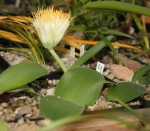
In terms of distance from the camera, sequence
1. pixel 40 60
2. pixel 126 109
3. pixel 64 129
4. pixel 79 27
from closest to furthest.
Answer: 1. pixel 64 129
2. pixel 126 109
3. pixel 40 60
4. pixel 79 27

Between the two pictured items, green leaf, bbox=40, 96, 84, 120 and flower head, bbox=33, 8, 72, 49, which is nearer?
green leaf, bbox=40, 96, 84, 120

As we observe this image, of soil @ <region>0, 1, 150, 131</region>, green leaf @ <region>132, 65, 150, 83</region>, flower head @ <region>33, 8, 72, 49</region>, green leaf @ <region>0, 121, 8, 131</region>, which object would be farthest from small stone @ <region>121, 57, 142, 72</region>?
green leaf @ <region>0, 121, 8, 131</region>

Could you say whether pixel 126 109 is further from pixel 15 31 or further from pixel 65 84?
pixel 15 31

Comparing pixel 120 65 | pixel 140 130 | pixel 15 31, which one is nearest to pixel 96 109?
pixel 140 130

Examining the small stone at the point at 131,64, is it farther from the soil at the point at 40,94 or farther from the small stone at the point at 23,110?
the small stone at the point at 23,110

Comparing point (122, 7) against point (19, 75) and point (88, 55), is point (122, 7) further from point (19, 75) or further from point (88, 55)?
point (19, 75)

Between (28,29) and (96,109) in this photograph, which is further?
(28,29)

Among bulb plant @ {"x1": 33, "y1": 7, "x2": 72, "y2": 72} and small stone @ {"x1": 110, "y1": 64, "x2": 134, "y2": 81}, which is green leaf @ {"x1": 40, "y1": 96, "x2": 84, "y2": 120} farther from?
small stone @ {"x1": 110, "y1": 64, "x2": 134, "y2": 81}
